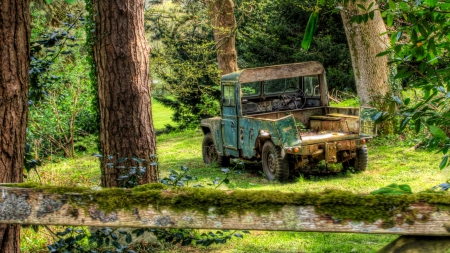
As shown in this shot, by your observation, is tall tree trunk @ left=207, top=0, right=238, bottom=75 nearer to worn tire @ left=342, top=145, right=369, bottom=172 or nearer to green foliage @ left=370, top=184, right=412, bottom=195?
worn tire @ left=342, top=145, right=369, bottom=172

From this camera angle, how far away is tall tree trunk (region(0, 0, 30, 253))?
12.7 feet

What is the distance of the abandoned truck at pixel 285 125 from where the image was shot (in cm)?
1175

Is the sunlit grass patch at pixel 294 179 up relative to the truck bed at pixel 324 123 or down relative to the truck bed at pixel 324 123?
down

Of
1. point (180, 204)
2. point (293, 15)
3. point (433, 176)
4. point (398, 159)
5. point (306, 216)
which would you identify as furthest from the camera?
point (293, 15)

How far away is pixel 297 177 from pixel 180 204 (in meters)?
9.69

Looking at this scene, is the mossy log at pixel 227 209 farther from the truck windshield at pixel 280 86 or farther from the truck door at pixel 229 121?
the truck windshield at pixel 280 86

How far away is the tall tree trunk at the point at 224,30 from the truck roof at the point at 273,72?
5811 mm

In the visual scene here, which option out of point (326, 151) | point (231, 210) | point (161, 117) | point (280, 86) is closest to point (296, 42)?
point (280, 86)

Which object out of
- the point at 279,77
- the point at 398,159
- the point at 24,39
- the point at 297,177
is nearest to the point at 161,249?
the point at 24,39

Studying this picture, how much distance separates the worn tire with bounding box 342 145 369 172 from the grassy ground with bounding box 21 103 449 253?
184 mm

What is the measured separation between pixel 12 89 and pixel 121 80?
→ 2.66 m

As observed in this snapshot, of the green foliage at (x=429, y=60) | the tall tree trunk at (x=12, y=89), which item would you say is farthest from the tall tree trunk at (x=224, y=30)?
the tall tree trunk at (x=12, y=89)

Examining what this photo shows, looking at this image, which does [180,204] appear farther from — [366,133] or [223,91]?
[223,91]

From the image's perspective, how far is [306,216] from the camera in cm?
288
